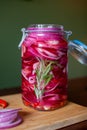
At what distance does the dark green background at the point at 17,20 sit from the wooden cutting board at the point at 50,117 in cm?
46

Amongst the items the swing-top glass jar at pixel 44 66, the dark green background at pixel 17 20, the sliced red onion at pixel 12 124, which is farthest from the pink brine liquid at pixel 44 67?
the dark green background at pixel 17 20

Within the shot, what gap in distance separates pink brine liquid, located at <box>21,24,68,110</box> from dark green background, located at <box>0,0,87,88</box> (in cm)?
47

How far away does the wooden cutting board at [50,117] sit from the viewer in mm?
551

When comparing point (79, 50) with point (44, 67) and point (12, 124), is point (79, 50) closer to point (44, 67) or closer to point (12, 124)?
point (44, 67)

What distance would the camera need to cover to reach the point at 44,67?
65cm

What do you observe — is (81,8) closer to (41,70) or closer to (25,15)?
(25,15)

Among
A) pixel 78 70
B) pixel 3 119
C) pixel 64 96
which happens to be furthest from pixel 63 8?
pixel 3 119

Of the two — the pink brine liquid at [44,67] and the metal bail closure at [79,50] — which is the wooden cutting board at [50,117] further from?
the metal bail closure at [79,50]

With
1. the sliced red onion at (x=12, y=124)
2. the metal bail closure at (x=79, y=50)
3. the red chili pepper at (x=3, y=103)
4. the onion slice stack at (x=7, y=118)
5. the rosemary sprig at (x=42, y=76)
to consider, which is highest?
the metal bail closure at (x=79, y=50)

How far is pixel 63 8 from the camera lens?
1365mm

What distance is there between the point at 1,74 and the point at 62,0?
559 mm

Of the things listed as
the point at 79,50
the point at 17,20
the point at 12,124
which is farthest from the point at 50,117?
the point at 17,20

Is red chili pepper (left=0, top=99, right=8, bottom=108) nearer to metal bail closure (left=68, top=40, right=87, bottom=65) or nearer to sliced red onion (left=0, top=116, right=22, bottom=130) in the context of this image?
sliced red onion (left=0, top=116, right=22, bottom=130)

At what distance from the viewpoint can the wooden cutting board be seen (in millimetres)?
551
